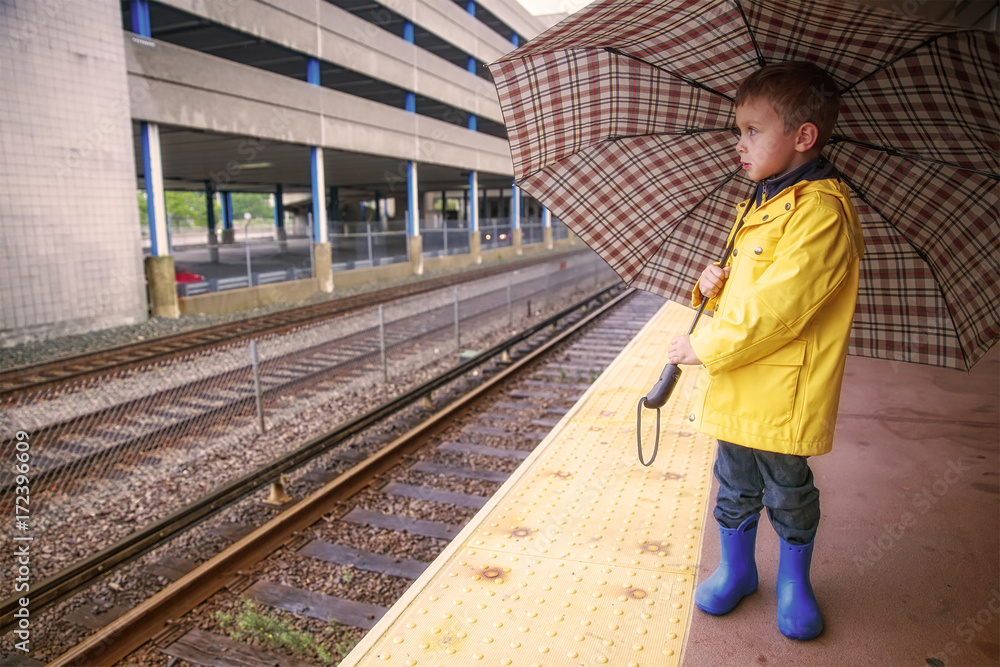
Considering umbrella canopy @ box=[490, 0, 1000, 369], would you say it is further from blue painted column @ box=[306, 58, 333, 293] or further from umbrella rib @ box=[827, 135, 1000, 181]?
blue painted column @ box=[306, 58, 333, 293]

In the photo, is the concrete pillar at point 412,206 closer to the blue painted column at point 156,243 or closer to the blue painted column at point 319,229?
the blue painted column at point 319,229

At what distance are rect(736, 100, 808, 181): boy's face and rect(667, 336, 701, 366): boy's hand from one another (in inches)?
22.2

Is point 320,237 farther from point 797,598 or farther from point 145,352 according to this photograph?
point 797,598

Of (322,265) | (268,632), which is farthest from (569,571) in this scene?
(322,265)

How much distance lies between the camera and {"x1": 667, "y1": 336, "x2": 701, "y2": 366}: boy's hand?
6.55 feet

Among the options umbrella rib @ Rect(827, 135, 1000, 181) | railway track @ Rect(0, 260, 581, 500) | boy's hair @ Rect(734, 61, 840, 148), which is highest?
boy's hair @ Rect(734, 61, 840, 148)

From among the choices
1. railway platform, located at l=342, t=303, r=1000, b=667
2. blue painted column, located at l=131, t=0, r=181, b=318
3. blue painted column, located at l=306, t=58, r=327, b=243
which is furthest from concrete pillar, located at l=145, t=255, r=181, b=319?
railway platform, located at l=342, t=303, r=1000, b=667

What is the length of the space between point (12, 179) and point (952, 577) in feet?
45.0

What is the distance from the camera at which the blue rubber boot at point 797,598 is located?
2.27m

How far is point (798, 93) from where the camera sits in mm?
1918

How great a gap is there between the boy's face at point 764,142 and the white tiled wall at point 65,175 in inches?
507

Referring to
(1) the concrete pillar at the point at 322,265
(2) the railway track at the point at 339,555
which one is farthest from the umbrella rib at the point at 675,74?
(1) the concrete pillar at the point at 322,265

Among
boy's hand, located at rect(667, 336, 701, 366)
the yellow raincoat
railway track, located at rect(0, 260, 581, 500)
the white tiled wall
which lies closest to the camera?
the yellow raincoat

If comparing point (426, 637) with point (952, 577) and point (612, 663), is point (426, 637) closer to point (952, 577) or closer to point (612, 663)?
point (612, 663)
